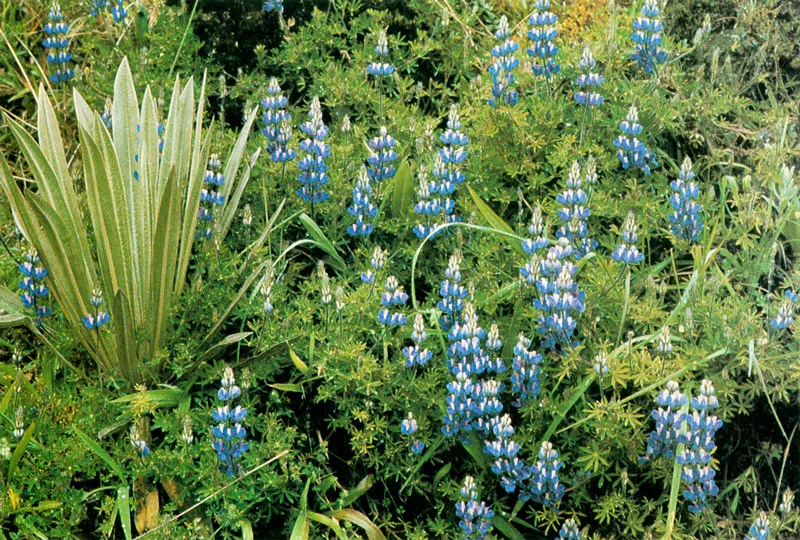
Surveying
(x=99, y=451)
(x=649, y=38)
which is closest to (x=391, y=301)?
(x=99, y=451)

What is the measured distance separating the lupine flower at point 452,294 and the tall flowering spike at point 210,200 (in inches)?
34.4

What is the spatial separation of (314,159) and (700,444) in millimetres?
1577

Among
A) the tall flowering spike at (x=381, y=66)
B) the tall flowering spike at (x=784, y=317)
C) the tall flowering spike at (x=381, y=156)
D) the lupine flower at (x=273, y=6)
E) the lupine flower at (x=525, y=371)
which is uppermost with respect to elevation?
the lupine flower at (x=273, y=6)

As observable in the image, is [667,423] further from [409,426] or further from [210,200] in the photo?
[210,200]

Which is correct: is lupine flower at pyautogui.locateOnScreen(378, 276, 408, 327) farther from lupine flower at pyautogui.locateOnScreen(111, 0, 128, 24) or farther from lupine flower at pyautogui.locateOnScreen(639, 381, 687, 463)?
A: lupine flower at pyautogui.locateOnScreen(111, 0, 128, 24)

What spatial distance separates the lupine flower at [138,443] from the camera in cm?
279

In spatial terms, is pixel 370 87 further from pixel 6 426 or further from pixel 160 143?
pixel 6 426

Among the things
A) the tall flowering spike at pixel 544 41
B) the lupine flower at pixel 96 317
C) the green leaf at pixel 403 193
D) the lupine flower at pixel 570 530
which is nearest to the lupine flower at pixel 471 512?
the lupine flower at pixel 570 530

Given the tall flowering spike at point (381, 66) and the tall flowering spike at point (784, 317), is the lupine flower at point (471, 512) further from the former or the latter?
the tall flowering spike at point (381, 66)

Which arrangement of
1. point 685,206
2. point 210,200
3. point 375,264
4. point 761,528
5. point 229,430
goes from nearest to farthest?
point 761,528
point 229,430
point 375,264
point 685,206
point 210,200

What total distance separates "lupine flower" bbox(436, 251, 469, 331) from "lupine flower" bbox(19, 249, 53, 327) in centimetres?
125

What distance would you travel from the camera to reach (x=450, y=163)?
3.29 meters

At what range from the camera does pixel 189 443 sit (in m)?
2.84

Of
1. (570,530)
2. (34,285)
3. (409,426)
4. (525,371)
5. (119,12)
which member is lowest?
(570,530)
